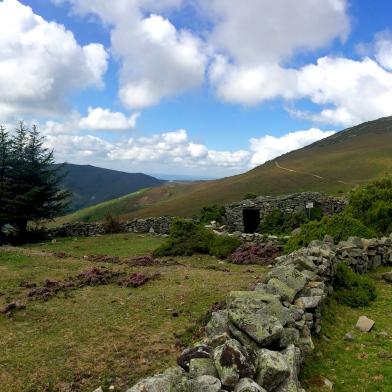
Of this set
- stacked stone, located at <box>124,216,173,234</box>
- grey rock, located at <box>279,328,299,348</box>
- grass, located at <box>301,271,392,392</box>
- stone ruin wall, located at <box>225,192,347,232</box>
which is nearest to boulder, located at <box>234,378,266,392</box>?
grey rock, located at <box>279,328,299,348</box>

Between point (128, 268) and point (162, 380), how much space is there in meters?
15.2

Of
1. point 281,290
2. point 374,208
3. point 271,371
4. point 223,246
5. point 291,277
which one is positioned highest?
point 374,208

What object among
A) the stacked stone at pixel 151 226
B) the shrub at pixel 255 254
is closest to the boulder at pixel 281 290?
the shrub at pixel 255 254

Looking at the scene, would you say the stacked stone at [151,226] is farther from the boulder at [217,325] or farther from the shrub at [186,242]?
the boulder at [217,325]

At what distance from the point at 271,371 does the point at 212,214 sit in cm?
3199

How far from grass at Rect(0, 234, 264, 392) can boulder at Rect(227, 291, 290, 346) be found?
2.63 meters

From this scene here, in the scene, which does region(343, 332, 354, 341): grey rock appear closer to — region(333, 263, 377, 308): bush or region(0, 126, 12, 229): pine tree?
region(333, 263, 377, 308): bush

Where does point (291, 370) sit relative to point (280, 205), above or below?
below

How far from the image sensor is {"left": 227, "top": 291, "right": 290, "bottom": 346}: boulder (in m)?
8.83

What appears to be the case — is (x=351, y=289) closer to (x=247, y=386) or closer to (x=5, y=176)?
A: (x=247, y=386)

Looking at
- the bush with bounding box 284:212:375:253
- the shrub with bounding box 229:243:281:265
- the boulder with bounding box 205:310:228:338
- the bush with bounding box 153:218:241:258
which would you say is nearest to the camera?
the boulder with bounding box 205:310:228:338

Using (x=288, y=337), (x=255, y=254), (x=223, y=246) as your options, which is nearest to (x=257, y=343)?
(x=288, y=337)

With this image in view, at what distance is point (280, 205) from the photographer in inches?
1521

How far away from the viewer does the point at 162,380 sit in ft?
23.0
